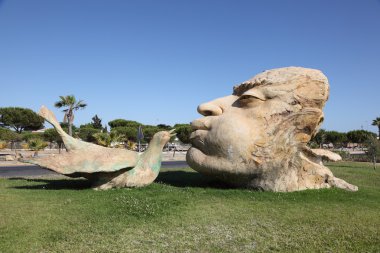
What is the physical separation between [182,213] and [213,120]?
4.21 m

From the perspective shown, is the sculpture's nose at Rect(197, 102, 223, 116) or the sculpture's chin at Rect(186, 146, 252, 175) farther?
the sculpture's nose at Rect(197, 102, 223, 116)

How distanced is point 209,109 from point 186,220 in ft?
16.8

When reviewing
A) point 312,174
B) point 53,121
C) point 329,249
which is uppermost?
point 53,121

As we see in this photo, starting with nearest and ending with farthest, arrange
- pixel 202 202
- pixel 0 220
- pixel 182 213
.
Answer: pixel 0 220 → pixel 182 213 → pixel 202 202

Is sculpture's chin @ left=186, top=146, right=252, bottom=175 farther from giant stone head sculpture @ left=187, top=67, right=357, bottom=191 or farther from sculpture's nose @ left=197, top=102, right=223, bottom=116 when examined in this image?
sculpture's nose @ left=197, top=102, right=223, bottom=116

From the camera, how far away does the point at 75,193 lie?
391 inches

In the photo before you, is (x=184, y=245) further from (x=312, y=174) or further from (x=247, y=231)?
(x=312, y=174)

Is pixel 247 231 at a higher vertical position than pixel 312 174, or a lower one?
lower

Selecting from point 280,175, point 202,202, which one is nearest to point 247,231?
point 202,202

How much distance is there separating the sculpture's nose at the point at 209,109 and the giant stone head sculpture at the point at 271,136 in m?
0.23

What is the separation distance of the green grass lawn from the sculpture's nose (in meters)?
2.64

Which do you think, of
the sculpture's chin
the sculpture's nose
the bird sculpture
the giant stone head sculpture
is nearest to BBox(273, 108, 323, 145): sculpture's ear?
the giant stone head sculpture

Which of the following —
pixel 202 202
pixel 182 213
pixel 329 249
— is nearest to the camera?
pixel 329 249

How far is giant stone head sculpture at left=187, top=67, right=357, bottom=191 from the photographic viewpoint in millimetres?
10242
